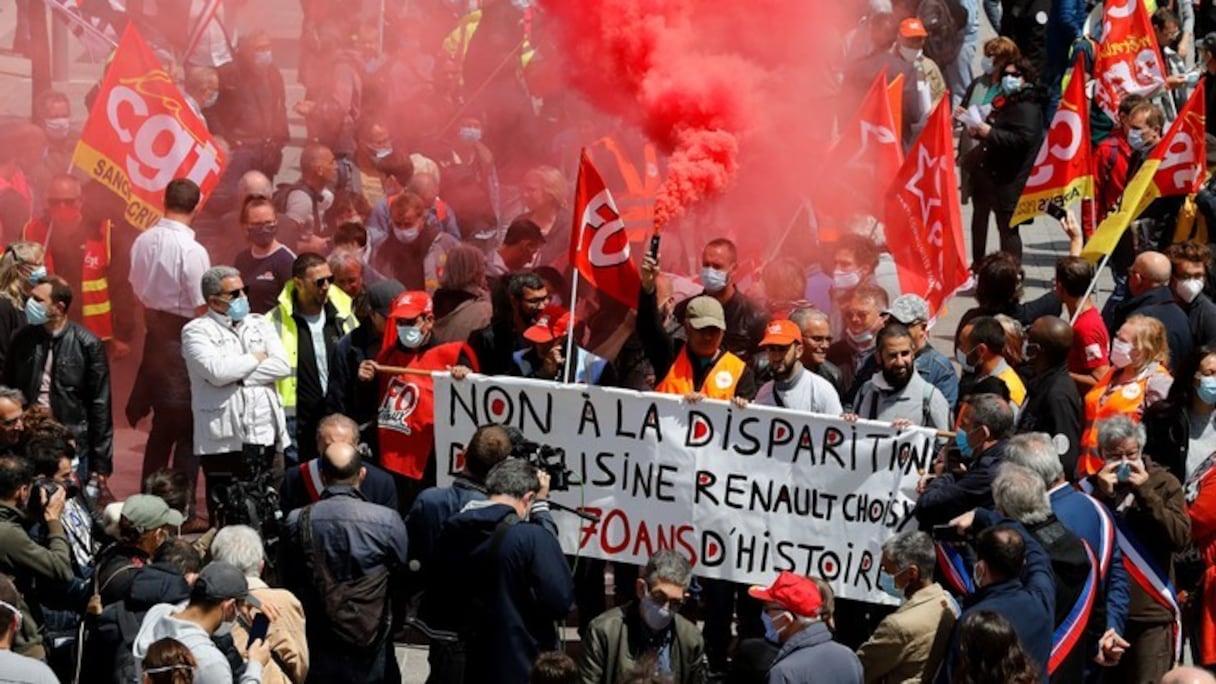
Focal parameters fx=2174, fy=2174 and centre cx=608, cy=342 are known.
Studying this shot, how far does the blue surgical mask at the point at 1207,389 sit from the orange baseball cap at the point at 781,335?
1875 mm

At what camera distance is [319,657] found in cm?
911

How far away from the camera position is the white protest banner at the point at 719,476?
10156mm

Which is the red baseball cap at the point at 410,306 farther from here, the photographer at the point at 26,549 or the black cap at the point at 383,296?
the photographer at the point at 26,549

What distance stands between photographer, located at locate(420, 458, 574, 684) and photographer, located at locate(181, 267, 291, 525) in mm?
2588

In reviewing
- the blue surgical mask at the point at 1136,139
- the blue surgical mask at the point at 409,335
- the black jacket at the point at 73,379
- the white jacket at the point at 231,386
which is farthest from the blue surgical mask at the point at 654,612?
the blue surgical mask at the point at 1136,139

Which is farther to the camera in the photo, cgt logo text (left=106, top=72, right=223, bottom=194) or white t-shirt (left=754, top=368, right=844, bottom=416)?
cgt logo text (left=106, top=72, right=223, bottom=194)

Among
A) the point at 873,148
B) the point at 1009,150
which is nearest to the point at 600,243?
the point at 873,148

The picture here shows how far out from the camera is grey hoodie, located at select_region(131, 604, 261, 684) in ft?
24.9

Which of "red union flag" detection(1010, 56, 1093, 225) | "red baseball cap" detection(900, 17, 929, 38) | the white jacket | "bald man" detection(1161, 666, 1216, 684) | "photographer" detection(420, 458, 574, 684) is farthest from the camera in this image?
"red baseball cap" detection(900, 17, 929, 38)

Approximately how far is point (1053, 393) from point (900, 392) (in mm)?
725

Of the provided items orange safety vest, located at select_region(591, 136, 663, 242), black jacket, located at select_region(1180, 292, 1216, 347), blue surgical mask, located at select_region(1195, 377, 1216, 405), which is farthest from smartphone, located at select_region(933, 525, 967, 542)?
orange safety vest, located at select_region(591, 136, 663, 242)

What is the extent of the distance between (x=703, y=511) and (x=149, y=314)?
3923mm

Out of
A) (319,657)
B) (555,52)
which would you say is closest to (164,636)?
(319,657)

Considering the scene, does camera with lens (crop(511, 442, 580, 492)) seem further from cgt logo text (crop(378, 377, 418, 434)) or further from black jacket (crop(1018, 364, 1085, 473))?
black jacket (crop(1018, 364, 1085, 473))
